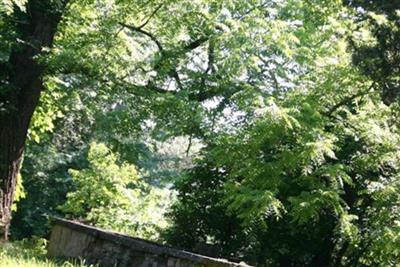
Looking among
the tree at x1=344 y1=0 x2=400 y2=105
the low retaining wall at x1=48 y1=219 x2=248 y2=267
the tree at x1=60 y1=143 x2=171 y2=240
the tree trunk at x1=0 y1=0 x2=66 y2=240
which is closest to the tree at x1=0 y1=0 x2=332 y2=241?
the tree trunk at x1=0 y1=0 x2=66 y2=240

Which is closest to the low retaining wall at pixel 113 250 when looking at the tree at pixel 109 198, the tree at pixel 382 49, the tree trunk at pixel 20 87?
the tree trunk at pixel 20 87

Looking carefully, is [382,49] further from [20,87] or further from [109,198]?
[109,198]

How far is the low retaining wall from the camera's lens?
515cm

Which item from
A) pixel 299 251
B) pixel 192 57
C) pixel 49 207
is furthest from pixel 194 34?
pixel 49 207

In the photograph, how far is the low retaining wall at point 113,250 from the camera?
5148 millimetres

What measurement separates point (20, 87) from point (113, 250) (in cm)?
372

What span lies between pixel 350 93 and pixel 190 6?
3229 mm

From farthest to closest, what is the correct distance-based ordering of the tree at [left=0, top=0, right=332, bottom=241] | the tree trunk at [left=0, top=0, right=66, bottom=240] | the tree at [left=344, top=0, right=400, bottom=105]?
the tree trunk at [left=0, top=0, right=66, bottom=240] < the tree at [left=0, top=0, right=332, bottom=241] < the tree at [left=344, top=0, right=400, bottom=105]

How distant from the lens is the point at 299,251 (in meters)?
7.25

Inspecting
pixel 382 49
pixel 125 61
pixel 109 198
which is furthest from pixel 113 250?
pixel 109 198

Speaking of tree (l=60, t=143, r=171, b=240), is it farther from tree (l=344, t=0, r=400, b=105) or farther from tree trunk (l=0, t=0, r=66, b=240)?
tree (l=344, t=0, r=400, b=105)

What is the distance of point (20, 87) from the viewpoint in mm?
8289

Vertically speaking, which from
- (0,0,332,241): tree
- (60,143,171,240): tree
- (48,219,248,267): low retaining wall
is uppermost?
(0,0,332,241): tree

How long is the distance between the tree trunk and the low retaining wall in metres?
1.75
